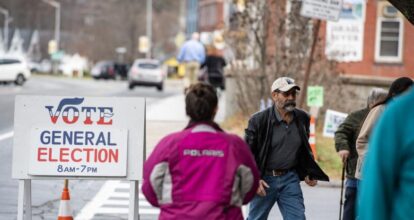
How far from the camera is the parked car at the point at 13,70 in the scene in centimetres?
5441

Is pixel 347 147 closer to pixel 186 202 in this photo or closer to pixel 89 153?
pixel 89 153

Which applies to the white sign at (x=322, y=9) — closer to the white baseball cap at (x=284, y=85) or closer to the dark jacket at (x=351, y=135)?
the dark jacket at (x=351, y=135)

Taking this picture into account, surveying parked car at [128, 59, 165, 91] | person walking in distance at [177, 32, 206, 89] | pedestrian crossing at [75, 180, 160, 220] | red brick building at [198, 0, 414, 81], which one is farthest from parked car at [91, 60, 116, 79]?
pedestrian crossing at [75, 180, 160, 220]

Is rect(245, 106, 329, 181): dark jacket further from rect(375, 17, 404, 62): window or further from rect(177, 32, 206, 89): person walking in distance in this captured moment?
rect(375, 17, 404, 62): window

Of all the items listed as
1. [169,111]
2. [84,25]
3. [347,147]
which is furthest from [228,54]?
[84,25]

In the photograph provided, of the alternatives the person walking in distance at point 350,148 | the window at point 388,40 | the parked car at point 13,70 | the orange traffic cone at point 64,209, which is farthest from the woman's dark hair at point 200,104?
the parked car at point 13,70

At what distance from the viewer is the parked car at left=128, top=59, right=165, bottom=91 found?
51.1 m

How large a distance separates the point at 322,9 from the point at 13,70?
4136 centimetres

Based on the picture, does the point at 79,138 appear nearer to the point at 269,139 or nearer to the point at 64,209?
the point at 64,209

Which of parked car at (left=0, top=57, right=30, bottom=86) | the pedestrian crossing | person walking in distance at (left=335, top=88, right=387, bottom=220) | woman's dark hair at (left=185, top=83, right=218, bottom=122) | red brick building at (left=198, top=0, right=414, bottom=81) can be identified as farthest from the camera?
parked car at (left=0, top=57, right=30, bottom=86)

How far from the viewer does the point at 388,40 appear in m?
38.4

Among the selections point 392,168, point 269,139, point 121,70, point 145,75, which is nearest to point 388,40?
point 145,75

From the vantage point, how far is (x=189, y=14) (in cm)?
11125

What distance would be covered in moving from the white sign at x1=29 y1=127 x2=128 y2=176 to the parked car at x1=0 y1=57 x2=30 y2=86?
4665 centimetres
